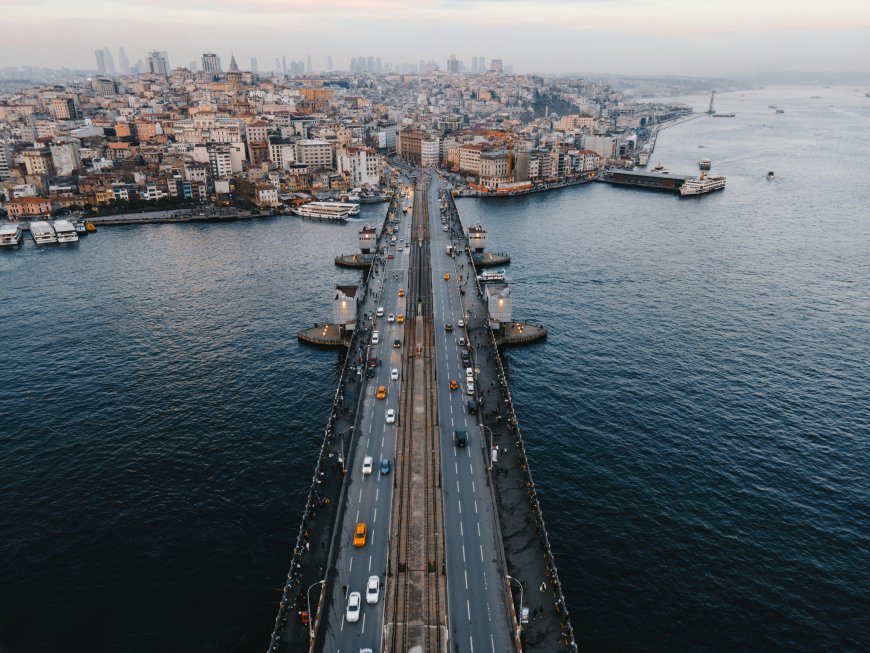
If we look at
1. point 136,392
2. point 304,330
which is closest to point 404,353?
point 304,330

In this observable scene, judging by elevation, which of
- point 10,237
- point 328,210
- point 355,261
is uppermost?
point 10,237

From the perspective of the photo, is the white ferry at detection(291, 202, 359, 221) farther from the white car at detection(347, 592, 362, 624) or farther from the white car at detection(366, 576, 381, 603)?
the white car at detection(347, 592, 362, 624)

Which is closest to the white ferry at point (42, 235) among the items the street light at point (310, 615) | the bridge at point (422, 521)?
the bridge at point (422, 521)

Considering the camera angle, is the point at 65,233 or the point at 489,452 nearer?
the point at 489,452

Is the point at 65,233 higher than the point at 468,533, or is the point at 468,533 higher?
the point at 65,233

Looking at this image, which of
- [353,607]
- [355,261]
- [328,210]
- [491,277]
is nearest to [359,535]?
[353,607]

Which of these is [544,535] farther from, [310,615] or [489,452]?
[310,615]

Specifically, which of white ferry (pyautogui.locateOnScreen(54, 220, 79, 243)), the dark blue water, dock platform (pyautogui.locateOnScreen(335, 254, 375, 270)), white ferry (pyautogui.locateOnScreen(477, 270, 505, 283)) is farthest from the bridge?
white ferry (pyautogui.locateOnScreen(54, 220, 79, 243))

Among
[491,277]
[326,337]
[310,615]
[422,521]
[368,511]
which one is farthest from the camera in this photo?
[491,277]
